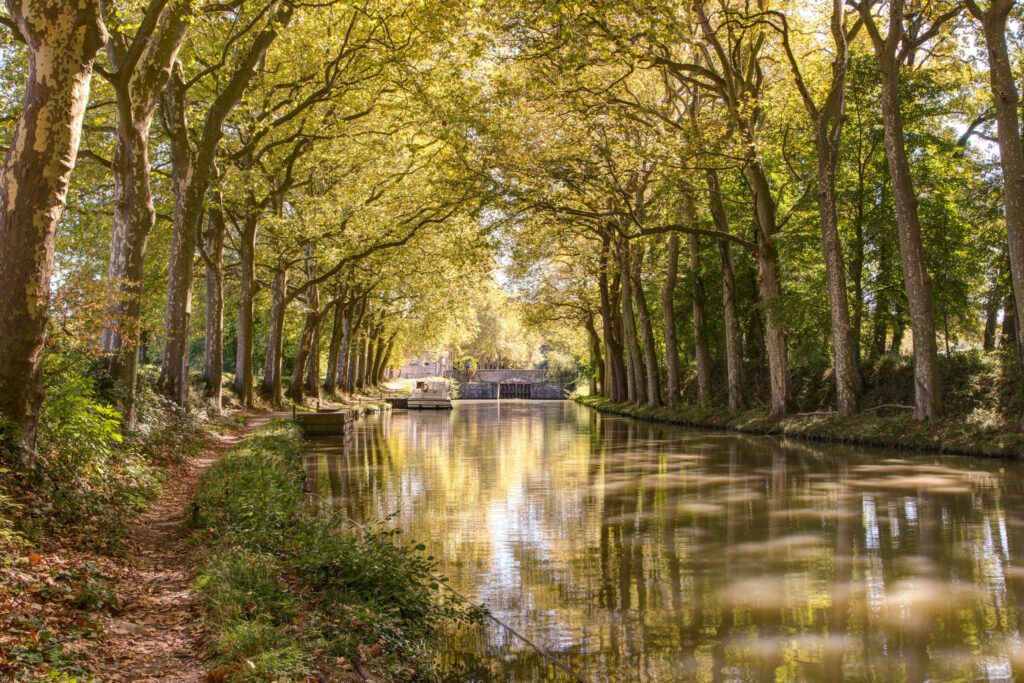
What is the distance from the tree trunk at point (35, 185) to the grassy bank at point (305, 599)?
2.19m

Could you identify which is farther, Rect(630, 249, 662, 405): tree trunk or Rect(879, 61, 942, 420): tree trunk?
Rect(630, 249, 662, 405): tree trunk

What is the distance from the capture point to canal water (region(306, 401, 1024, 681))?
620cm

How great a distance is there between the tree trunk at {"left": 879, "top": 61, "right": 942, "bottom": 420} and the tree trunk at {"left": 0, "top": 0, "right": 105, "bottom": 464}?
57.7 ft

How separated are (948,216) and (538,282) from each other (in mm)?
29280

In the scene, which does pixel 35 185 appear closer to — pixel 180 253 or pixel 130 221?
pixel 130 221

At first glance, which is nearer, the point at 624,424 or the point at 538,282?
the point at 624,424

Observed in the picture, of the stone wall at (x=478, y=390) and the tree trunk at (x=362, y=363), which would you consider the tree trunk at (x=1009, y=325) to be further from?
the stone wall at (x=478, y=390)

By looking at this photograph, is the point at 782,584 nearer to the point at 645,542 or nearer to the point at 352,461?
the point at 645,542

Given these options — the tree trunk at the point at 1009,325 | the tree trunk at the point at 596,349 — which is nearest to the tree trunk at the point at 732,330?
the tree trunk at the point at 1009,325

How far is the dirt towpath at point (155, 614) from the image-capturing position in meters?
4.82

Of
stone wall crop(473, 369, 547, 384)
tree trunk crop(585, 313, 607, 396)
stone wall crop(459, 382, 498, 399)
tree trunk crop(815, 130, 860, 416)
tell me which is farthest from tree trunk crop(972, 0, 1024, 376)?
stone wall crop(473, 369, 547, 384)

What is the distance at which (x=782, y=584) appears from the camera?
816cm

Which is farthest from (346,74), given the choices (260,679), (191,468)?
(260,679)

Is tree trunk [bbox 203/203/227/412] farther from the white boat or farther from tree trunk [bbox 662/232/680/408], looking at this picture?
the white boat
